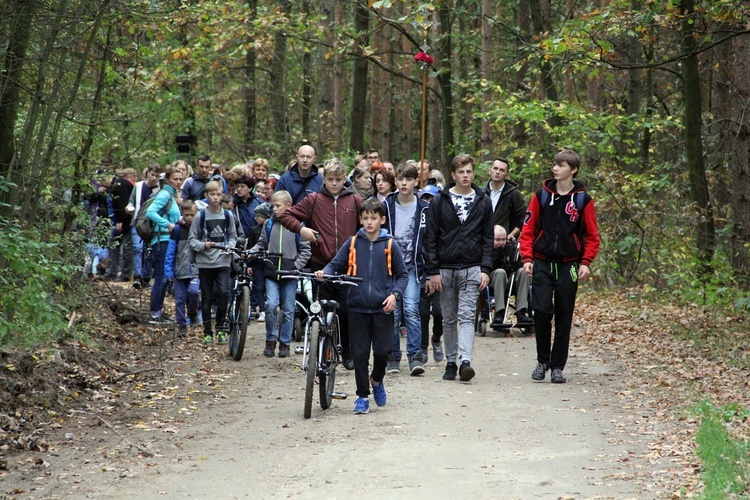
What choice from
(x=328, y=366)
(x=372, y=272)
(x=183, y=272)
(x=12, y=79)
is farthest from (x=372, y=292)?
(x=183, y=272)

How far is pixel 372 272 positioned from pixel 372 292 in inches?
7.4

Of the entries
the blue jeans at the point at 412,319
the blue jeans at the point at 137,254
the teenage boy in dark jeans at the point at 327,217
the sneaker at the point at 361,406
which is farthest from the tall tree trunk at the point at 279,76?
the sneaker at the point at 361,406

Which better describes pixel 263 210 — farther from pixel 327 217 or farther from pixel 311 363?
pixel 311 363

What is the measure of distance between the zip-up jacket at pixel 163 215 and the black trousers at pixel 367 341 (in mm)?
6714

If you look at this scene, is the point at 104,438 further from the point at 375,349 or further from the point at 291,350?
the point at 291,350

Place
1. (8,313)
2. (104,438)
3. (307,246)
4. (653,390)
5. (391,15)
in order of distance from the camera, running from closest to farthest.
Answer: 1. (104,438)
2. (8,313)
3. (653,390)
4. (307,246)
5. (391,15)

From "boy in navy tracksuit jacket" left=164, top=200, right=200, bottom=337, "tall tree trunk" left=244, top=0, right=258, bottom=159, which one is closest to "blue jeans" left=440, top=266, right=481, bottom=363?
"boy in navy tracksuit jacket" left=164, top=200, right=200, bottom=337

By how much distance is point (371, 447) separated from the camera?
307 inches

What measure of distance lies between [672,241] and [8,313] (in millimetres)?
13548

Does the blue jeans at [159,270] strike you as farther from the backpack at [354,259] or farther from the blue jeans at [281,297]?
the backpack at [354,259]

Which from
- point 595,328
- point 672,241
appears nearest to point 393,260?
point 595,328

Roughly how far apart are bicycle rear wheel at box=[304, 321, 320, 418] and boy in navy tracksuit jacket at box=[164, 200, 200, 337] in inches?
202

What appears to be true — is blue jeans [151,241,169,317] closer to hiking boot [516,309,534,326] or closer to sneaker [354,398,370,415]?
hiking boot [516,309,534,326]

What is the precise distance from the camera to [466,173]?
1059 cm
